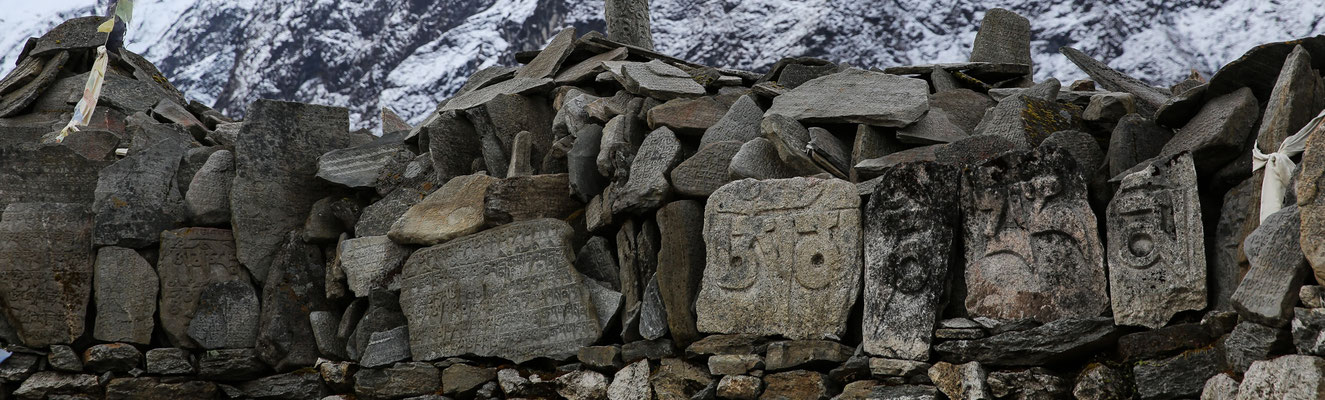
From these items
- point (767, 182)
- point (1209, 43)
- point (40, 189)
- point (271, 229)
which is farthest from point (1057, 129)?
point (1209, 43)

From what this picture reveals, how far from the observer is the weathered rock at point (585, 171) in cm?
714

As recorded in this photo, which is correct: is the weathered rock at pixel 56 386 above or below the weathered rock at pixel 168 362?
below

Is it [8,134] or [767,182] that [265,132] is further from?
[767,182]

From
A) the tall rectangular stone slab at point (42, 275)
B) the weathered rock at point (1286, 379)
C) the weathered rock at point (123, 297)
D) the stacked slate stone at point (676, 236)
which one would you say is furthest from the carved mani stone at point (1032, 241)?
the tall rectangular stone slab at point (42, 275)

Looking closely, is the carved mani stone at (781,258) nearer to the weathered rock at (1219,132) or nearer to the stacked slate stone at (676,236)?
the stacked slate stone at (676,236)

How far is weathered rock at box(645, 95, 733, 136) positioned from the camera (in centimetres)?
695

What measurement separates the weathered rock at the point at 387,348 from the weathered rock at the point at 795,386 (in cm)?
250

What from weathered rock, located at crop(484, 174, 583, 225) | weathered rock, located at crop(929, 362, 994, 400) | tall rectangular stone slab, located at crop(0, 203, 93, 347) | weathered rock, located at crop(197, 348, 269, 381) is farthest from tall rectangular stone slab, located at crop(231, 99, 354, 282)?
weathered rock, located at crop(929, 362, 994, 400)

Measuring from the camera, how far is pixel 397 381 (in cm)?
739

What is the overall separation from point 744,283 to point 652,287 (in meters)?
0.64

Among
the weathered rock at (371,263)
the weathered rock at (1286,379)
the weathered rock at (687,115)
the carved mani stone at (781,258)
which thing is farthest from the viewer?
the weathered rock at (371,263)

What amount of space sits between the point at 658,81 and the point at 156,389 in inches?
147

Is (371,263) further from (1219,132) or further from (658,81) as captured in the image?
(1219,132)

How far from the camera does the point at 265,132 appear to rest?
27.2ft
